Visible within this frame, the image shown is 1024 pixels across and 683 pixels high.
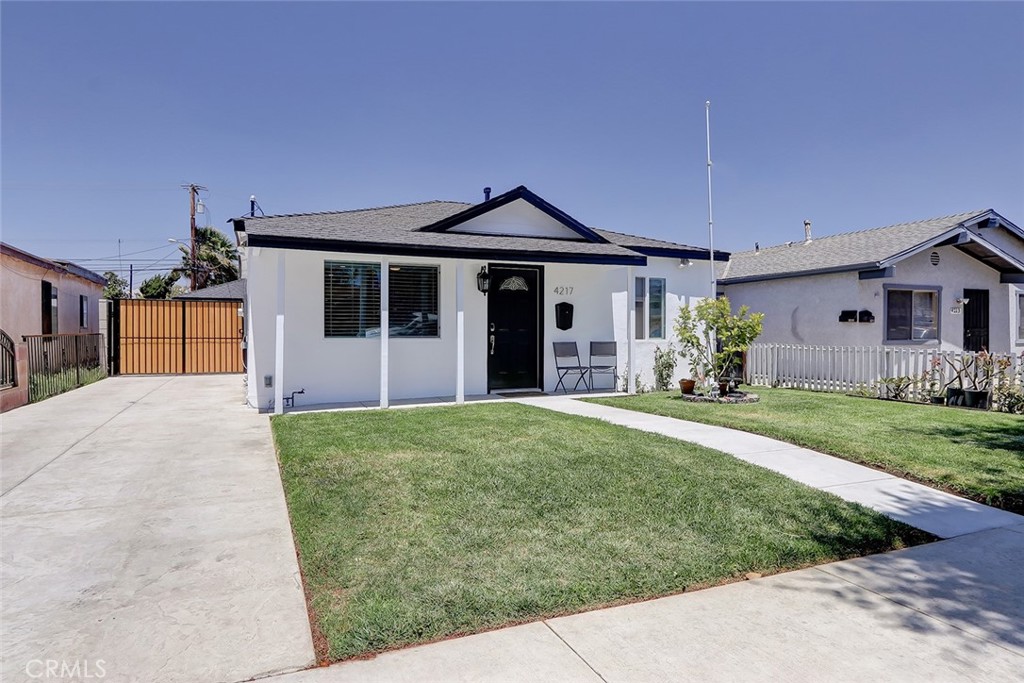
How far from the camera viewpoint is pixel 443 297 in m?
10.3

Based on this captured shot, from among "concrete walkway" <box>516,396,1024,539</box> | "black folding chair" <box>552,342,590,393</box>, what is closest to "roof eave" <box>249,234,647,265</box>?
"black folding chair" <box>552,342,590,393</box>

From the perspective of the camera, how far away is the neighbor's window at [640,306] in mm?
11727

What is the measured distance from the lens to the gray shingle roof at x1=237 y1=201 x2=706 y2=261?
8.72 m

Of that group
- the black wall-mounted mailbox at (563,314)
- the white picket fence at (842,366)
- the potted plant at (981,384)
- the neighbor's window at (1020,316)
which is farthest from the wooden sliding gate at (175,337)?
the neighbor's window at (1020,316)

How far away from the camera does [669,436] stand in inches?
263

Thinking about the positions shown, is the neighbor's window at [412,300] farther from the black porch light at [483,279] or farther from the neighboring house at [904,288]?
the neighboring house at [904,288]

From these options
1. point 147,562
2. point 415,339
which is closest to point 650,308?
point 415,339

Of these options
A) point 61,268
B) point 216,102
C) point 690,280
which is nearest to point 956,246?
point 690,280

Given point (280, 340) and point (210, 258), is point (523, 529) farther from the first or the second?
point (210, 258)

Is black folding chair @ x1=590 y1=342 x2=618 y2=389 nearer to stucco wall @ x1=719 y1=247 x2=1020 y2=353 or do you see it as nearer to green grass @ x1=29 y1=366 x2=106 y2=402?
stucco wall @ x1=719 y1=247 x2=1020 y2=353

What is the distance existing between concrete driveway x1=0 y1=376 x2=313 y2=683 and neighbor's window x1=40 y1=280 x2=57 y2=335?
351 inches

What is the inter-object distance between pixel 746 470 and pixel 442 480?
9.38 ft

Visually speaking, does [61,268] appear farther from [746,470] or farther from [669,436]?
[746,470]

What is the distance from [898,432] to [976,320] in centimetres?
1008
